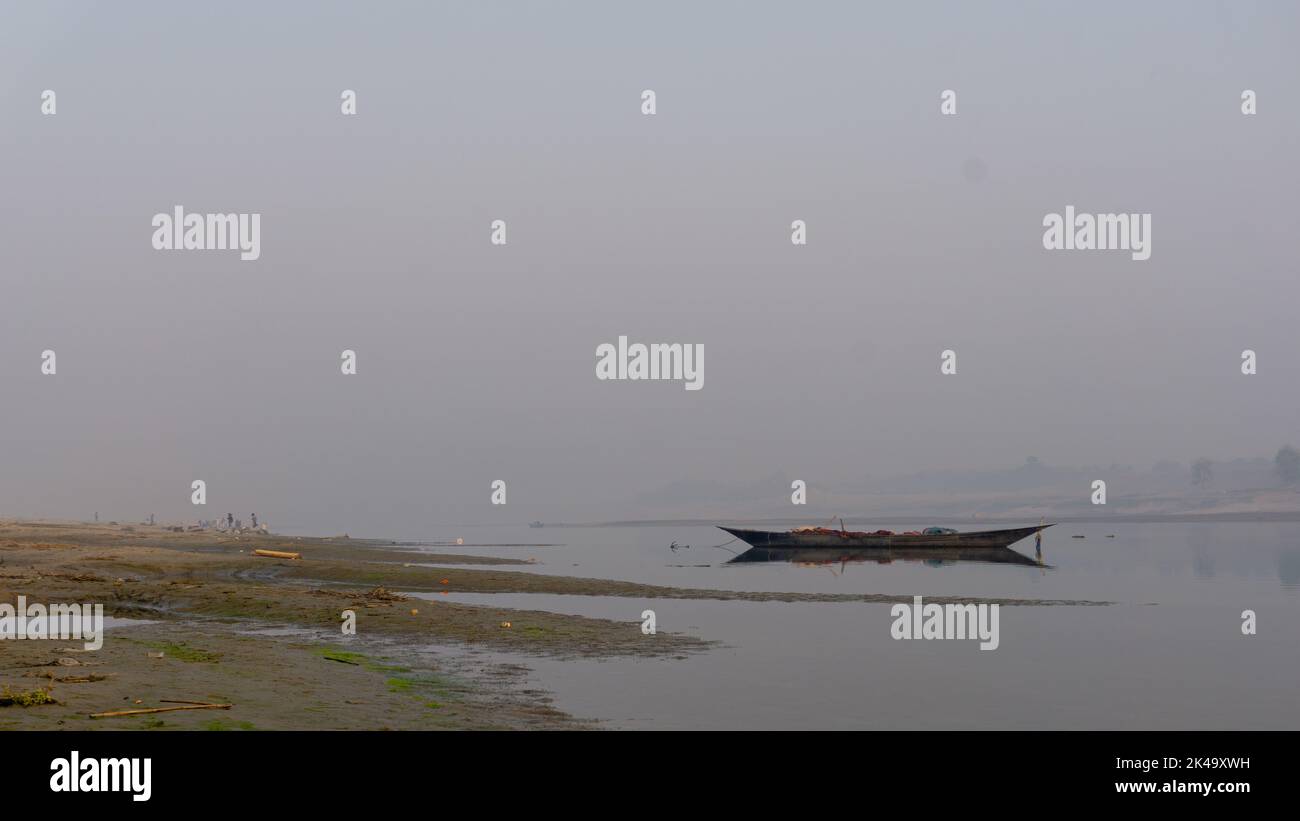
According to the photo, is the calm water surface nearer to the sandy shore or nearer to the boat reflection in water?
the sandy shore

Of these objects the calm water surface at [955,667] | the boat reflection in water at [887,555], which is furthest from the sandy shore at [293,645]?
the boat reflection in water at [887,555]

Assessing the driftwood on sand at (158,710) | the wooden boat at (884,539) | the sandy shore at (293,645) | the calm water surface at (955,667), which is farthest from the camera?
the wooden boat at (884,539)

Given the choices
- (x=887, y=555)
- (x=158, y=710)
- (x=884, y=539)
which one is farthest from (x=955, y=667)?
(x=884, y=539)

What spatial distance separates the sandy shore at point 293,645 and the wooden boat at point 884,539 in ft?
163

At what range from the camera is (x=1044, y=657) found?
33844 mm

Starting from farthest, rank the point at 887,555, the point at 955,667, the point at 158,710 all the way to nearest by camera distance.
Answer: the point at 887,555 < the point at 955,667 < the point at 158,710

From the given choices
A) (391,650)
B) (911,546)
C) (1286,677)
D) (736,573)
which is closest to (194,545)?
(736,573)

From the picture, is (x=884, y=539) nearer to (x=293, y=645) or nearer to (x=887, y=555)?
(x=887, y=555)

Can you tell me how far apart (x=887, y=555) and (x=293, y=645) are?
77.7 meters

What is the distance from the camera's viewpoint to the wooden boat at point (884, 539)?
10144 centimetres

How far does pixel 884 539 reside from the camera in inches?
4011

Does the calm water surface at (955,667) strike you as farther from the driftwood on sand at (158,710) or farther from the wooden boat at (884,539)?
the wooden boat at (884,539)

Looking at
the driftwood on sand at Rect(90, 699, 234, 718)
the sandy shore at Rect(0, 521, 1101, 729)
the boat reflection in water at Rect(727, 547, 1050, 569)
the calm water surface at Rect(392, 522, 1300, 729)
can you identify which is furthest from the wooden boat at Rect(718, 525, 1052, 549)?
the driftwood on sand at Rect(90, 699, 234, 718)
